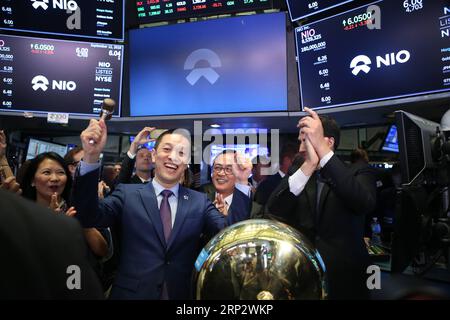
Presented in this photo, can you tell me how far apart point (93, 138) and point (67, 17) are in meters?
2.54

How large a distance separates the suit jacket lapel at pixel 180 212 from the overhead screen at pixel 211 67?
64.6 inches

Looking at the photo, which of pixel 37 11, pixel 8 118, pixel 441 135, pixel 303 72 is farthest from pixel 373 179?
pixel 8 118

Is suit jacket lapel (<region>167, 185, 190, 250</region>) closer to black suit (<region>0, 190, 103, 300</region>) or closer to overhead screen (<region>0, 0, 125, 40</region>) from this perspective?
black suit (<region>0, 190, 103, 300</region>)

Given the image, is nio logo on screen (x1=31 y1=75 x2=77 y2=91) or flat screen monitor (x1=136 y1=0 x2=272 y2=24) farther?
nio logo on screen (x1=31 y1=75 x2=77 y2=91)

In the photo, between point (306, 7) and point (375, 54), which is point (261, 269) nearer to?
point (375, 54)

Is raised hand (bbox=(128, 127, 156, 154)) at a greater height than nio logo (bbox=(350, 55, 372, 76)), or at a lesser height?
lesser

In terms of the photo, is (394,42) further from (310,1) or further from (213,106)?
(213,106)

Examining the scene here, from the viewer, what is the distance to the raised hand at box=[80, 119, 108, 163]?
1524 millimetres

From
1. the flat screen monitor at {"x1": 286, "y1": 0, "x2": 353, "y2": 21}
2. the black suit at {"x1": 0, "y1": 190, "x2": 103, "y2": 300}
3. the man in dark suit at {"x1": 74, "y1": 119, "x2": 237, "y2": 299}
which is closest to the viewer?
the black suit at {"x1": 0, "y1": 190, "x2": 103, "y2": 300}

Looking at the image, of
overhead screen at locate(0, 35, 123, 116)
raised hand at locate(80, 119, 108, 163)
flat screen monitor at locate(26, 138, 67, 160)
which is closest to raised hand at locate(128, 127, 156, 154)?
raised hand at locate(80, 119, 108, 163)

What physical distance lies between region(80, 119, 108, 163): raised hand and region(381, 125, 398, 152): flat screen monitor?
11.7 ft

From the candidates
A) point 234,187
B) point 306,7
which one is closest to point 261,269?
point 234,187

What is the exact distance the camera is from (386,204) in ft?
14.5
